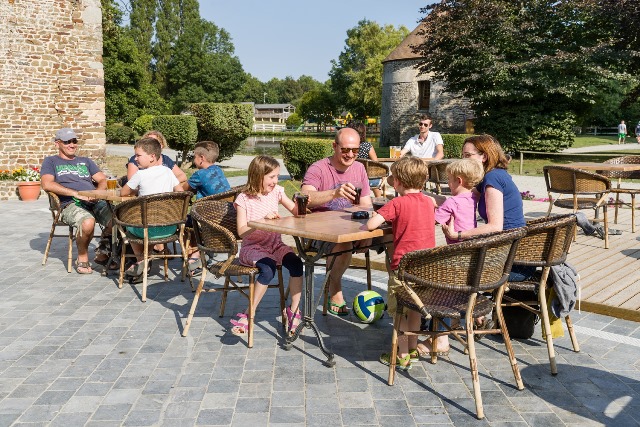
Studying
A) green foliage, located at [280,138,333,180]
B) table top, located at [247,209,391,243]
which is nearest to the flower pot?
green foliage, located at [280,138,333,180]

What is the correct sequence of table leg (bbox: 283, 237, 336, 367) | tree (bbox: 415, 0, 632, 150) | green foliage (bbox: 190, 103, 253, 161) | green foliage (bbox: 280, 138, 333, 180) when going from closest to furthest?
table leg (bbox: 283, 237, 336, 367) < green foliage (bbox: 280, 138, 333, 180) < green foliage (bbox: 190, 103, 253, 161) < tree (bbox: 415, 0, 632, 150)

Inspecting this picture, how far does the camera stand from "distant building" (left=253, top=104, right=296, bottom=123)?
131m

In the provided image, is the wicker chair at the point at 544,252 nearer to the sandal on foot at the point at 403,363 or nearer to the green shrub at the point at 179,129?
the sandal on foot at the point at 403,363

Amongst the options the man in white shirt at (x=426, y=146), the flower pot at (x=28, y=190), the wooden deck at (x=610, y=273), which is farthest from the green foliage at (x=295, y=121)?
the wooden deck at (x=610, y=273)

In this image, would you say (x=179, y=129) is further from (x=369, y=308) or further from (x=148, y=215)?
(x=369, y=308)

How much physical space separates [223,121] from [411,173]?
16.3 meters

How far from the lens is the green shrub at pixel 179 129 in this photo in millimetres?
18859

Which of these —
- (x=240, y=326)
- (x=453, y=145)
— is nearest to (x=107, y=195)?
(x=240, y=326)

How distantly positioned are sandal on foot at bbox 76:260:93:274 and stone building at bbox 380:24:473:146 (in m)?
29.7

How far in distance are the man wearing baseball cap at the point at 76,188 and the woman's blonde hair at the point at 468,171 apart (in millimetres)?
3968

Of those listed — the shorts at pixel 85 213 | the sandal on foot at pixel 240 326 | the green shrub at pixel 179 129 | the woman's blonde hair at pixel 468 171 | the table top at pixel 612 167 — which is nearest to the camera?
the woman's blonde hair at pixel 468 171

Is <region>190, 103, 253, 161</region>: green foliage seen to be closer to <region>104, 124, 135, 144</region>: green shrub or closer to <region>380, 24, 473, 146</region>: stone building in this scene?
Result: <region>380, 24, 473, 146</region>: stone building

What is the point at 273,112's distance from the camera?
5325 inches

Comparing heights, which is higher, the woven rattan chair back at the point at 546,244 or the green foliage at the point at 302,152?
the green foliage at the point at 302,152
